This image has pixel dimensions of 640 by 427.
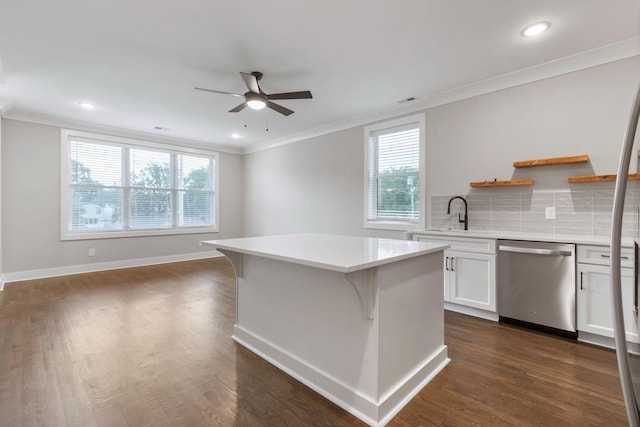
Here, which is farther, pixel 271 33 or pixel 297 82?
pixel 297 82

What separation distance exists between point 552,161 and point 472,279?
139 cm

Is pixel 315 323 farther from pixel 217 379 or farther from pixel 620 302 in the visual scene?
pixel 620 302

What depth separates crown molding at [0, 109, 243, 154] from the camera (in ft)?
15.0

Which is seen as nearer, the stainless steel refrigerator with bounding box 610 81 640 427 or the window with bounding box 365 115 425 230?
the stainless steel refrigerator with bounding box 610 81 640 427

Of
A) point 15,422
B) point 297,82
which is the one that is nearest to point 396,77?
point 297,82

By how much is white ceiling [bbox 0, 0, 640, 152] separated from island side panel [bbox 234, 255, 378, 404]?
75.9 inches

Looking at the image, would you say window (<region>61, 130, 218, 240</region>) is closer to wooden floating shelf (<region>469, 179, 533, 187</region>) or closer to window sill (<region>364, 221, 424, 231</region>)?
window sill (<region>364, 221, 424, 231</region>)

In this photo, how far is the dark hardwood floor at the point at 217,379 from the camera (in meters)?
1.64

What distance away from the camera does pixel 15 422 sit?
1591 millimetres

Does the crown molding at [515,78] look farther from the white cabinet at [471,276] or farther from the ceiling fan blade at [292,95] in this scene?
the white cabinet at [471,276]

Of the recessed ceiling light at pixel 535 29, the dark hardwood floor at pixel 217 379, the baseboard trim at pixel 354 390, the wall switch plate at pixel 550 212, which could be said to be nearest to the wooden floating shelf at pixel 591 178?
the wall switch plate at pixel 550 212

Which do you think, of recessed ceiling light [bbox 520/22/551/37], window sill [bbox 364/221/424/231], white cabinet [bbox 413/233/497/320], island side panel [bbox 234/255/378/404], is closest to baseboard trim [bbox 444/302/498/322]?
white cabinet [bbox 413/233/497/320]

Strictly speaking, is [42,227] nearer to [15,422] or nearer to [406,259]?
[15,422]

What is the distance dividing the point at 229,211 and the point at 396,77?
511 centimetres
